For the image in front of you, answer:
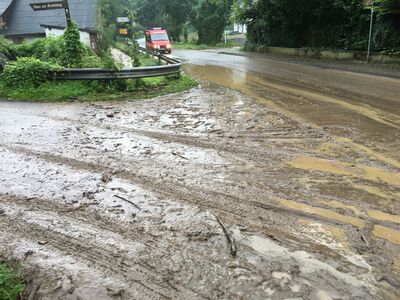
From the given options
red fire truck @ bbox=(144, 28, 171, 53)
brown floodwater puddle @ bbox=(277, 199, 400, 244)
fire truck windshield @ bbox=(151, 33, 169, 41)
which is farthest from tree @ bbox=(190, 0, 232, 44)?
brown floodwater puddle @ bbox=(277, 199, 400, 244)

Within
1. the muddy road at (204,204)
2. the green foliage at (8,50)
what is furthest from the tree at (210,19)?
the muddy road at (204,204)

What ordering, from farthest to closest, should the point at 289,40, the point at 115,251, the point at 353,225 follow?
the point at 289,40, the point at 353,225, the point at 115,251

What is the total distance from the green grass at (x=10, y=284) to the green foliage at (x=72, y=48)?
11387 mm

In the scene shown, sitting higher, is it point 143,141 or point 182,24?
point 182,24

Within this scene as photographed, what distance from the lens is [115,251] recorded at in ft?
12.5

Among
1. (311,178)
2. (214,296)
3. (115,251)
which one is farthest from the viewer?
(311,178)

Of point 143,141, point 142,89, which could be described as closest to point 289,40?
point 142,89

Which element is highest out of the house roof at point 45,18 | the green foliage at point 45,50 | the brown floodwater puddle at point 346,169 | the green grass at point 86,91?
the house roof at point 45,18

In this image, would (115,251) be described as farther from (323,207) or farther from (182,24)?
(182,24)

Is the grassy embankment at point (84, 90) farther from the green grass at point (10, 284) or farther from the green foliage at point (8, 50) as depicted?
the green grass at point (10, 284)

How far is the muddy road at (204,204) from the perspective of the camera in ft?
11.1

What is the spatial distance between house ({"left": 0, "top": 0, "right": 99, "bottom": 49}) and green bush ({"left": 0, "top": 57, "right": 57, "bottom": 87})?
75.1 ft

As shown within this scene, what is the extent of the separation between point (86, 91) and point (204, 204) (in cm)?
859

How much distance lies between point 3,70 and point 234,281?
1234cm
